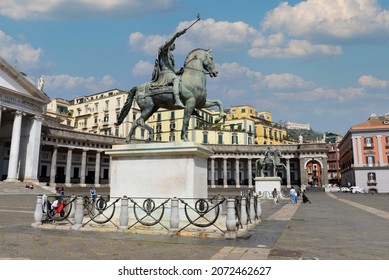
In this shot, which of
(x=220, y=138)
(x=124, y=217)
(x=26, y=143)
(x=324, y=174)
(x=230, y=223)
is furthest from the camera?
(x=220, y=138)

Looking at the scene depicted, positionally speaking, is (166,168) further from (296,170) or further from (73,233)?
(296,170)

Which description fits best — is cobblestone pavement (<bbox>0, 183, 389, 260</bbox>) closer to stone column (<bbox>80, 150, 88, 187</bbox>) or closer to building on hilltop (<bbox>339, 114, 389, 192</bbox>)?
stone column (<bbox>80, 150, 88, 187</bbox>)

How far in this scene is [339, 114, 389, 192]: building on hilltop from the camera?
246 feet

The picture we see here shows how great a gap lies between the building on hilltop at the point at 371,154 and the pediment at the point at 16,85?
71.2m

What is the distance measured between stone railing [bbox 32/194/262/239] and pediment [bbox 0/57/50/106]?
3990 centimetres

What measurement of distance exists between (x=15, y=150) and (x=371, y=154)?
248ft

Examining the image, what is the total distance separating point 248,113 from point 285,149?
23.7 metres

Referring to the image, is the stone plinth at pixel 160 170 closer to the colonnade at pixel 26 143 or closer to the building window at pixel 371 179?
the colonnade at pixel 26 143

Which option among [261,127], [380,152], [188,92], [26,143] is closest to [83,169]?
[26,143]

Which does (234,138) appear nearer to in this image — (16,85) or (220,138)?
(220,138)

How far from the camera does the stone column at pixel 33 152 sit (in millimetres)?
47509

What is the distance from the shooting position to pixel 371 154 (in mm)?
76875

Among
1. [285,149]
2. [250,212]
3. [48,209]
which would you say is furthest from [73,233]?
[285,149]

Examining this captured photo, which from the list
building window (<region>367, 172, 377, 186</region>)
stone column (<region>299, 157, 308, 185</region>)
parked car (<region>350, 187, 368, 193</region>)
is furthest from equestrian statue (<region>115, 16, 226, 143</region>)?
building window (<region>367, 172, 377, 186</region>)
